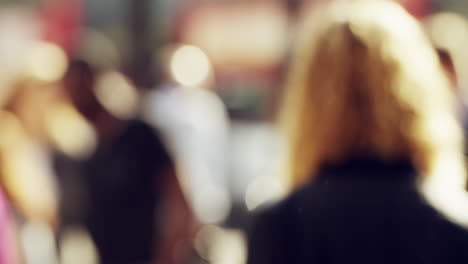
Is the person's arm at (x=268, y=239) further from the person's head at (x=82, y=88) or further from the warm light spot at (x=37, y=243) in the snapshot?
the warm light spot at (x=37, y=243)

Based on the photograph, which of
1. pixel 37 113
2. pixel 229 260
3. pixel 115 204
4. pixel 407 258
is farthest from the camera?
pixel 229 260

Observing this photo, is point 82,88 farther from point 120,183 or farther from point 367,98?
point 367,98

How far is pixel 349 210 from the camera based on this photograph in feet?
4.78

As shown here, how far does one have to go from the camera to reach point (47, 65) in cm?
326

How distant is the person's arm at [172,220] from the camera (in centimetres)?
278

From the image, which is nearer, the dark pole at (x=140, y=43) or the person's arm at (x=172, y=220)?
the person's arm at (x=172, y=220)

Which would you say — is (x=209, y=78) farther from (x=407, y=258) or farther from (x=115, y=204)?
(x=407, y=258)

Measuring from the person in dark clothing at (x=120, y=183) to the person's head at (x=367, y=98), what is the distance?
3.95 ft

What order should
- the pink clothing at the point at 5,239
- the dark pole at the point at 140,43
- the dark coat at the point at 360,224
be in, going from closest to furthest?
the dark coat at the point at 360,224 < the pink clothing at the point at 5,239 < the dark pole at the point at 140,43

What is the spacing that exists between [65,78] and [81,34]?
8.02 ft

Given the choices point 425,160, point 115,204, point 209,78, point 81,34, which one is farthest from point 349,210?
point 81,34

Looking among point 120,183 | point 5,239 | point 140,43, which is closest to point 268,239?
point 5,239

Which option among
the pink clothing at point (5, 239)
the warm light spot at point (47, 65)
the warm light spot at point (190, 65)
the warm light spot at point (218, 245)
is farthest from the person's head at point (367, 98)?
the warm light spot at point (190, 65)

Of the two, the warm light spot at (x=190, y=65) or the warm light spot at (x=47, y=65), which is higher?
the warm light spot at (x=47, y=65)
